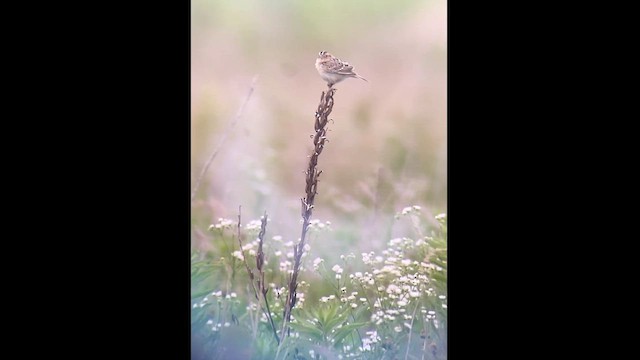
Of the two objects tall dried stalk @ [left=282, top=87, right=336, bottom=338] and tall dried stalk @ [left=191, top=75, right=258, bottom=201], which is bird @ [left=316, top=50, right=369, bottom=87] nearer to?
tall dried stalk @ [left=282, top=87, right=336, bottom=338]

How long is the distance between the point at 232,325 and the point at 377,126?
2.86ft

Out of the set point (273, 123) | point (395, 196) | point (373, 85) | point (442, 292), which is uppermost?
point (373, 85)

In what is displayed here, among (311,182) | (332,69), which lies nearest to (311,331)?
(311,182)

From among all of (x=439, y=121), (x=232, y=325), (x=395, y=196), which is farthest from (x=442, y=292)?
(x=232, y=325)

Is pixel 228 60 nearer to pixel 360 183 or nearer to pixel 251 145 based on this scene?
pixel 251 145

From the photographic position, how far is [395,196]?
2.08 meters

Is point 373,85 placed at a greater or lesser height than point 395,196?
greater

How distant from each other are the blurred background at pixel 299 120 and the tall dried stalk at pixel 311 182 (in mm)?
23

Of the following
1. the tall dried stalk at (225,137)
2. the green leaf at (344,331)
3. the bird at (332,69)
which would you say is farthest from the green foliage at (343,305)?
the bird at (332,69)

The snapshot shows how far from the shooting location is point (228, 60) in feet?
6.87

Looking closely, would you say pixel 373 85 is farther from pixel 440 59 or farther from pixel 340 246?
pixel 340 246

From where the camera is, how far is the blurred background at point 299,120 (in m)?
2.08

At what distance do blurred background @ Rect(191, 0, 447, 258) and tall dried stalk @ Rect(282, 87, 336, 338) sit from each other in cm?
2

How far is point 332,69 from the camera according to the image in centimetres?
208
